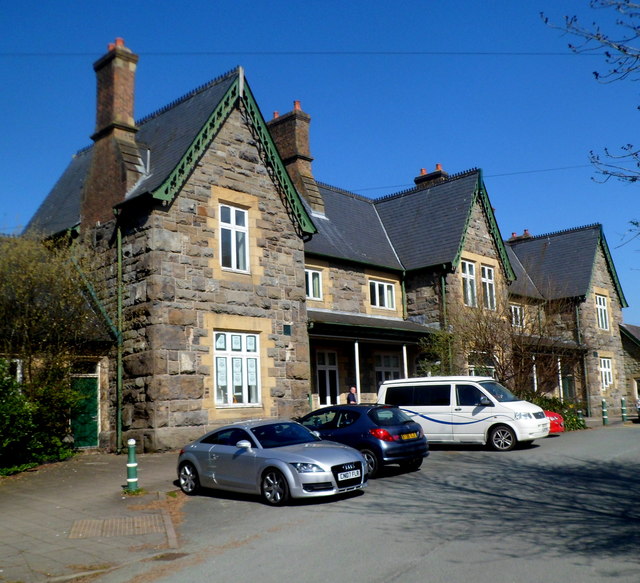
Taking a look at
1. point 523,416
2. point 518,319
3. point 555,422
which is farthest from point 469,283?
point 523,416

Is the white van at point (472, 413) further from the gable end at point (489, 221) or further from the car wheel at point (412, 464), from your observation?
the gable end at point (489, 221)

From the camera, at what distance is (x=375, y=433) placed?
14.1 m

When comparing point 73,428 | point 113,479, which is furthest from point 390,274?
point 113,479

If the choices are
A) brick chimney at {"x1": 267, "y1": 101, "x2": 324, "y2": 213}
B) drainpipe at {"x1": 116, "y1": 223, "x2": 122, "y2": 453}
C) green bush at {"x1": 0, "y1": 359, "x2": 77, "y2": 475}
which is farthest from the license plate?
brick chimney at {"x1": 267, "y1": 101, "x2": 324, "y2": 213}

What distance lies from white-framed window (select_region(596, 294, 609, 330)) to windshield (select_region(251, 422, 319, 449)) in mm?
29519

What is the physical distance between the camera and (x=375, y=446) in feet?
45.6

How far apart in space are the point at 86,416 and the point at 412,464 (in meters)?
8.62

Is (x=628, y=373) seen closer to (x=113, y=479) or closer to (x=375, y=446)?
(x=375, y=446)

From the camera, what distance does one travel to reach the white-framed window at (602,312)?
3853 centimetres

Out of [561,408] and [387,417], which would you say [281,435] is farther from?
[561,408]

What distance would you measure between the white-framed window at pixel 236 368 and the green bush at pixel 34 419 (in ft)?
12.3

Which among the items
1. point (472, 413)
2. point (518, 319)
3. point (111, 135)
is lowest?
point (472, 413)

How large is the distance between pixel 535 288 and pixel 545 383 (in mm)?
11167

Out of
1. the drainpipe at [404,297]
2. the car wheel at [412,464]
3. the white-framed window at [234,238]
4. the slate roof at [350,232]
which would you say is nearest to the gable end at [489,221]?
the drainpipe at [404,297]
